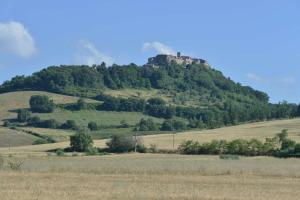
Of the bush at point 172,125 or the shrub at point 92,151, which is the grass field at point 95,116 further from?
the shrub at point 92,151

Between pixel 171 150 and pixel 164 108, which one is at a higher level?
pixel 164 108

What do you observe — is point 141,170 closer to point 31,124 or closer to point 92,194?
point 92,194

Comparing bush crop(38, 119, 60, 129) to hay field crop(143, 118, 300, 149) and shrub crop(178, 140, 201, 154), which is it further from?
shrub crop(178, 140, 201, 154)

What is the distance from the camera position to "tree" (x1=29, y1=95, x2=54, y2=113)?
17912cm

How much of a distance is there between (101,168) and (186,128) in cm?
12531

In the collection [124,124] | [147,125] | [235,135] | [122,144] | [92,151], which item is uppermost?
[124,124]

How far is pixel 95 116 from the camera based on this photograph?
17862cm

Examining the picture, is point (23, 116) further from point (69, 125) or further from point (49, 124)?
point (69, 125)

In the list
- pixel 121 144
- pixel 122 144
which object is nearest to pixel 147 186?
pixel 122 144

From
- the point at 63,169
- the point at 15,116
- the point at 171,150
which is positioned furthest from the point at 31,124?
the point at 63,169

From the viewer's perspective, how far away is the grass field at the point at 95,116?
560 feet

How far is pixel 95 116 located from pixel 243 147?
83873 millimetres

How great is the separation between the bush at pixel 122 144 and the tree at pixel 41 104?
71.5 metres

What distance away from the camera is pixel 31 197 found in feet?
94.3
